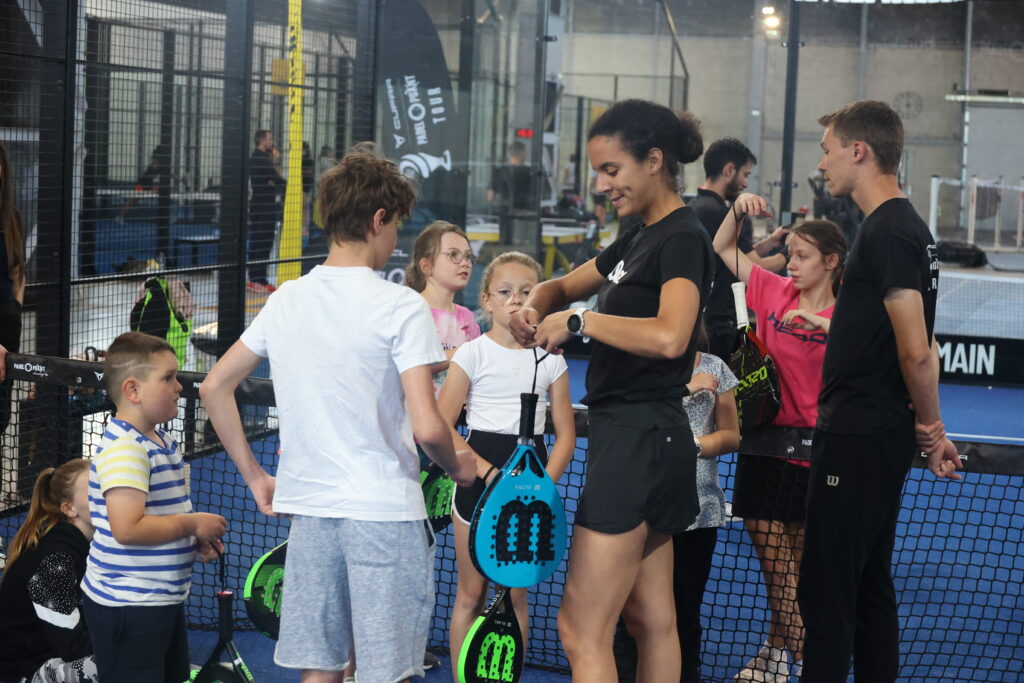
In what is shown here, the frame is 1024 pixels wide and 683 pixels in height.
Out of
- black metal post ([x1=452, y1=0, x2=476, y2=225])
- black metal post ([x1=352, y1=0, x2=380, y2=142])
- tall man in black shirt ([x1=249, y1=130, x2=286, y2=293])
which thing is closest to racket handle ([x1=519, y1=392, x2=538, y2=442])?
tall man in black shirt ([x1=249, y1=130, x2=286, y2=293])

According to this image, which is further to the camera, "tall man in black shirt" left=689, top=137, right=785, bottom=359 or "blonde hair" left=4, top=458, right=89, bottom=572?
"tall man in black shirt" left=689, top=137, right=785, bottom=359

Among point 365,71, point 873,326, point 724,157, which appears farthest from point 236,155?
point 873,326

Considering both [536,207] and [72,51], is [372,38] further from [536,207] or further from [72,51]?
[72,51]

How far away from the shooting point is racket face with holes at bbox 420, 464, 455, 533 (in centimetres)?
324

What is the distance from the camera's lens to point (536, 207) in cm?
949

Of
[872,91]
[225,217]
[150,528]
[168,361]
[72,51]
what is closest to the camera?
[150,528]

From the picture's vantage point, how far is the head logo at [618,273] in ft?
8.30

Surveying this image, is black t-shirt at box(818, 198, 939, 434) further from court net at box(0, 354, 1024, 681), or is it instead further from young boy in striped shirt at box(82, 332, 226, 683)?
young boy in striped shirt at box(82, 332, 226, 683)

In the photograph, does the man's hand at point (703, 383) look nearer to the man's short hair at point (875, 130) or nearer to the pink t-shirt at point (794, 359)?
the pink t-shirt at point (794, 359)

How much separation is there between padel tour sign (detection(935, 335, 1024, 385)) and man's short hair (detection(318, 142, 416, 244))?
27.6 ft

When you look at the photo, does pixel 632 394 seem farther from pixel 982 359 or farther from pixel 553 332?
pixel 982 359

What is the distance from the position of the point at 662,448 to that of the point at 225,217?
4697mm

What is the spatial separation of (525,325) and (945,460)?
1.22 meters

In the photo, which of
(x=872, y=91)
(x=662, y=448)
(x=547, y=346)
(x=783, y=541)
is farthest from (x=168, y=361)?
(x=872, y=91)
